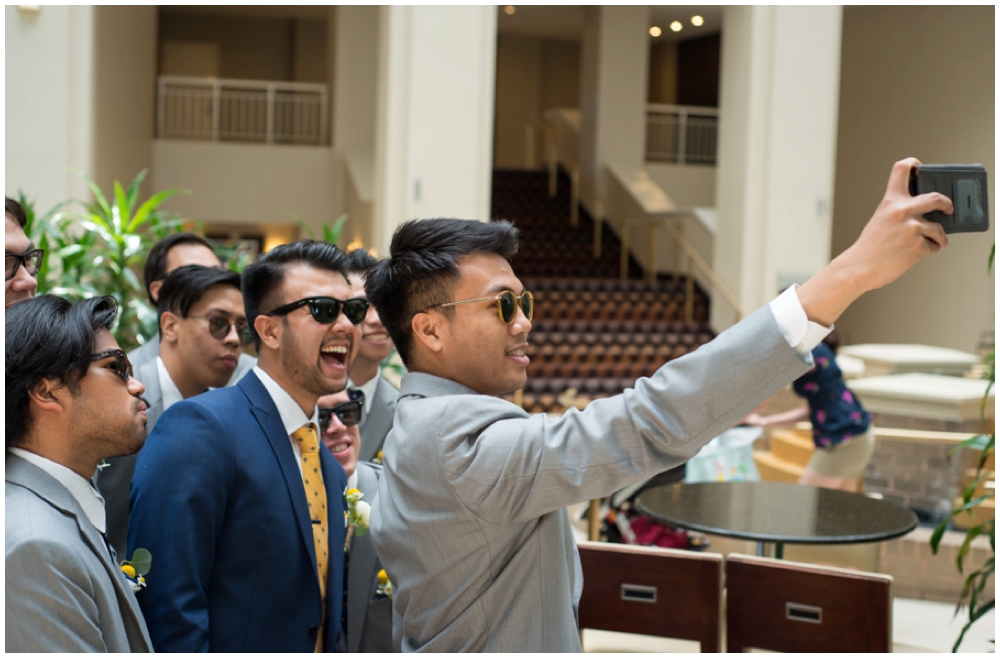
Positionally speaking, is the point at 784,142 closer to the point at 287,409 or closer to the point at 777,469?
the point at 777,469

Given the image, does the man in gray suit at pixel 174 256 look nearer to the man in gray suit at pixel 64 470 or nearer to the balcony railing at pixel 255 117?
the man in gray suit at pixel 64 470

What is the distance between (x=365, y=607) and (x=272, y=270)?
736 millimetres

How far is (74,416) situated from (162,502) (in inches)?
12.8

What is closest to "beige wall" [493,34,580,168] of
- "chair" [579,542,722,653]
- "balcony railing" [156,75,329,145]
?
"balcony railing" [156,75,329,145]

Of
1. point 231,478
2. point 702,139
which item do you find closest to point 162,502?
point 231,478

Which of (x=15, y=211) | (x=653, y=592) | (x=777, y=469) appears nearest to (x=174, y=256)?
(x=15, y=211)

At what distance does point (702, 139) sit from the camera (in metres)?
16.5

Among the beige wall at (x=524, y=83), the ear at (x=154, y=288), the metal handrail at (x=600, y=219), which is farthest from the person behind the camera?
the beige wall at (x=524, y=83)

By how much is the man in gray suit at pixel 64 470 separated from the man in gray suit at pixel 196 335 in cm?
123

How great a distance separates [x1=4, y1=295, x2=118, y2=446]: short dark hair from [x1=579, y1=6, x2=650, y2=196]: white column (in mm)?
14329

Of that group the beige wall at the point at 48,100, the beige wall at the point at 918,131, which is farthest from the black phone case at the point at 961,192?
the beige wall at the point at 918,131

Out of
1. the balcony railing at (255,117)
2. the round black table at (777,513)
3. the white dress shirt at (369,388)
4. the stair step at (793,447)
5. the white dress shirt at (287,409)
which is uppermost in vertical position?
the balcony railing at (255,117)

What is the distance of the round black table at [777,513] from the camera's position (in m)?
3.40

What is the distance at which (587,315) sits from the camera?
1195 centimetres
